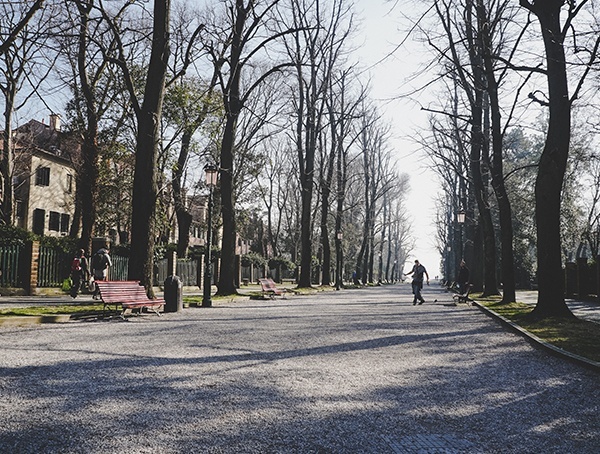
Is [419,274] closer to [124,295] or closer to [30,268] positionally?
[124,295]

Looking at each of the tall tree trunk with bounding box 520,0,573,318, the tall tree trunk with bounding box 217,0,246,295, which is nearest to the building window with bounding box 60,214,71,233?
the tall tree trunk with bounding box 217,0,246,295

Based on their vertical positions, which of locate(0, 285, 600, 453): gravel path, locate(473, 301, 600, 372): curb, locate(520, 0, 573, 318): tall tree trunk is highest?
locate(520, 0, 573, 318): tall tree trunk

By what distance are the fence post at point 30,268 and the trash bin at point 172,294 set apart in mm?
7871

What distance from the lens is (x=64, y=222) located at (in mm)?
47594

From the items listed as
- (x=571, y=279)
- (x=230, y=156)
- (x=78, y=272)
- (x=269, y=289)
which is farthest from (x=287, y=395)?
(x=571, y=279)

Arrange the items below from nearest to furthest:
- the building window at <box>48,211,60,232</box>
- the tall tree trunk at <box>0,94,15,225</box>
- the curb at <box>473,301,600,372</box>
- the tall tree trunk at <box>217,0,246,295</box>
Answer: the curb at <box>473,301,600,372</box>, the tall tree trunk at <box>217,0,246,295</box>, the tall tree trunk at <box>0,94,15,225</box>, the building window at <box>48,211,60,232</box>

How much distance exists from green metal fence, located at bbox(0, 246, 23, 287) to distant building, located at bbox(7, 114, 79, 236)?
775 inches

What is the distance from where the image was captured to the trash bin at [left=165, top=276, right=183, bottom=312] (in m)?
15.7

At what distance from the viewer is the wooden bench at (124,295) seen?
1283 cm

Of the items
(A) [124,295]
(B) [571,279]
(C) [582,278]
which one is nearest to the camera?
(A) [124,295]

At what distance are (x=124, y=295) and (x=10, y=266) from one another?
32.3 ft

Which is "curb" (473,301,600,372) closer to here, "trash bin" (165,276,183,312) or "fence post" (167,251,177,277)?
"trash bin" (165,276,183,312)

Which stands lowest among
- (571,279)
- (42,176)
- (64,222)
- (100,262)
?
(571,279)

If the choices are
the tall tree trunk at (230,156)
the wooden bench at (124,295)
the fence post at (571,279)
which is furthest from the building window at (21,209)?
the fence post at (571,279)
